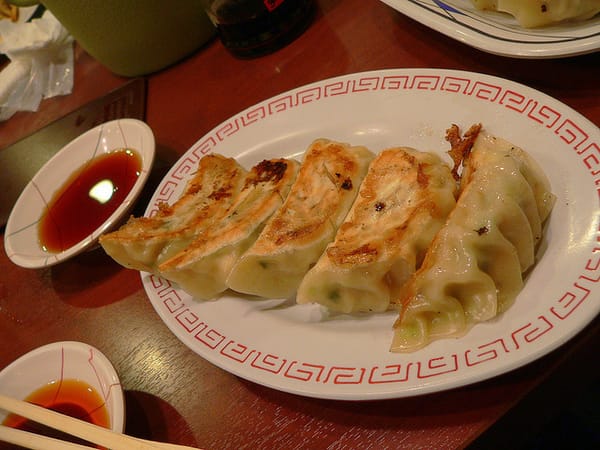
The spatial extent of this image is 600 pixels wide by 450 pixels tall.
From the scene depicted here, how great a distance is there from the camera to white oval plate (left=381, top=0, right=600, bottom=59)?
1.52 metres

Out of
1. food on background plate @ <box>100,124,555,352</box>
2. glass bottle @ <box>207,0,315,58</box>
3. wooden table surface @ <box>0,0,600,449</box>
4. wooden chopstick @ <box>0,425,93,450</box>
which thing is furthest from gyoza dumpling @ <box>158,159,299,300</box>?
glass bottle @ <box>207,0,315,58</box>

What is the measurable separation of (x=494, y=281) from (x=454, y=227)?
0.51ft

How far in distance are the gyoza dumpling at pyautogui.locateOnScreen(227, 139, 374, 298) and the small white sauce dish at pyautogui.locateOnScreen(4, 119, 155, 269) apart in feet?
2.38

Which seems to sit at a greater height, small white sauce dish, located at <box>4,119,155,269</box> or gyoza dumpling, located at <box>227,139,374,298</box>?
gyoza dumpling, located at <box>227,139,374,298</box>

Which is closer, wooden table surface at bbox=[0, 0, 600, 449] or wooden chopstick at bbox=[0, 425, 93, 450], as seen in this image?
wooden table surface at bbox=[0, 0, 600, 449]

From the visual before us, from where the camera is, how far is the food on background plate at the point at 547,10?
61.4 inches

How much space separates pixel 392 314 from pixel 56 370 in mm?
1037

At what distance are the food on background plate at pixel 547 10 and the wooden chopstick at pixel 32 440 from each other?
173 centimetres

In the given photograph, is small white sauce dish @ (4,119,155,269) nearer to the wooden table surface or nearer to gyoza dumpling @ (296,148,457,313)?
the wooden table surface

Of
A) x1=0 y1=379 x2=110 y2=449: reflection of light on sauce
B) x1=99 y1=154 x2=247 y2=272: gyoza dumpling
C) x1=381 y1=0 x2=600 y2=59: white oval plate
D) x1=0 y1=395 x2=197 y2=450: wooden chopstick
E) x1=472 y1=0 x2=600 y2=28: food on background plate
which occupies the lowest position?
x1=0 y1=379 x2=110 y2=449: reflection of light on sauce

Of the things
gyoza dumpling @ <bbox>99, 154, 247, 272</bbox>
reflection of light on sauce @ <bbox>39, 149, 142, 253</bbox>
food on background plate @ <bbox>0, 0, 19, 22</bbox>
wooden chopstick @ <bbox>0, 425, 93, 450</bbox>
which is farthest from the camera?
food on background plate @ <bbox>0, 0, 19, 22</bbox>

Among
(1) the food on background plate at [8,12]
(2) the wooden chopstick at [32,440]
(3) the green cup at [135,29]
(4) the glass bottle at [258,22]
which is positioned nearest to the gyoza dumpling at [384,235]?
(2) the wooden chopstick at [32,440]

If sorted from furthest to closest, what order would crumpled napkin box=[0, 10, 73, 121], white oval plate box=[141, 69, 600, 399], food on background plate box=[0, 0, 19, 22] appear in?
1. food on background plate box=[0, 0, 19, 22]
2. crumpled napkin box=[0, 10, 73, 121]
3. white oval plate box=[141, 69, 600, 399]

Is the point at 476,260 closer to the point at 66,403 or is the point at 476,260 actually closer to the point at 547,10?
the point at 547,10
